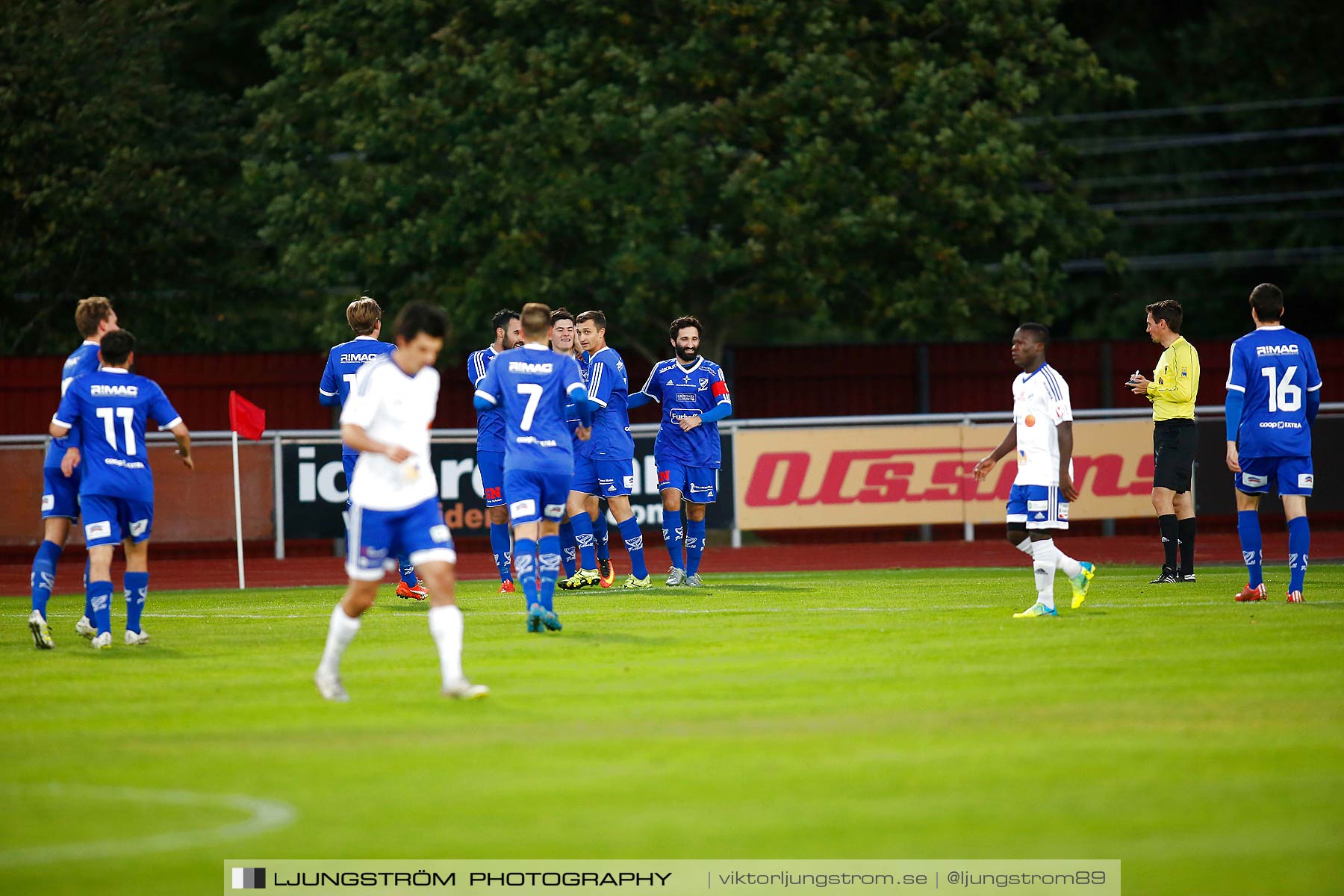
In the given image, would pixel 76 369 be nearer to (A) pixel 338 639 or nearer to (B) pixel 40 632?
(B) pixel 40 632

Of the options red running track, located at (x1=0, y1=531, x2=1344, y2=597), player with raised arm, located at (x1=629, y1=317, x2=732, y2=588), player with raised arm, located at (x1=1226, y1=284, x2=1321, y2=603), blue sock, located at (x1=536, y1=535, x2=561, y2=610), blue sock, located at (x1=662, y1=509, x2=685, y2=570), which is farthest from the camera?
red running track, located at (x1=0, y1=531, x2=1344, y2=597)

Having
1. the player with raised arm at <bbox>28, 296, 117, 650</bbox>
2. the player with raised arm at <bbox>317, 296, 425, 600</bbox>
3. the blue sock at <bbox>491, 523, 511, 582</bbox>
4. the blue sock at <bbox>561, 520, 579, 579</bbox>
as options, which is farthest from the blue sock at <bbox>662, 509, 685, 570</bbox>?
the player with raised arm at <bbox>28, 296, 117, 650</bbox>

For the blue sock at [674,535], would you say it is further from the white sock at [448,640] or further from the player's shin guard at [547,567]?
the white sock at [448,640]

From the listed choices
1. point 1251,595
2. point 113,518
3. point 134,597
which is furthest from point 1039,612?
point 113,518

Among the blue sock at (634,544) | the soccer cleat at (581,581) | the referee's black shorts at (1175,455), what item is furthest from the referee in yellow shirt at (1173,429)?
the soccer cleat at (581,581)

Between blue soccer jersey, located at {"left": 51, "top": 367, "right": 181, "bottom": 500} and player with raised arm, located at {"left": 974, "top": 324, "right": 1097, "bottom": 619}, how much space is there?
590 cm

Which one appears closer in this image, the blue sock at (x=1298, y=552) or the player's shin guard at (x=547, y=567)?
the player's shin guard at (x=547, y=567)

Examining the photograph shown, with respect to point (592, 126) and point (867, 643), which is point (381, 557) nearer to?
point (867, 643)

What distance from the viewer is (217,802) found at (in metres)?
6.14

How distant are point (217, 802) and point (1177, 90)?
38.6 m

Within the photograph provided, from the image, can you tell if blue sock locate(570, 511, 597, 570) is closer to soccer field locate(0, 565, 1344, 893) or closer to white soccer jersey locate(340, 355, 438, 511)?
soccer field locate(0, 565, 1344, 893)

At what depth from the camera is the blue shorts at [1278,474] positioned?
13.0 m

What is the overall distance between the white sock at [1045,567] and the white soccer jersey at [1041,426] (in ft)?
1.51

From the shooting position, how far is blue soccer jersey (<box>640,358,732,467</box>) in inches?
607
